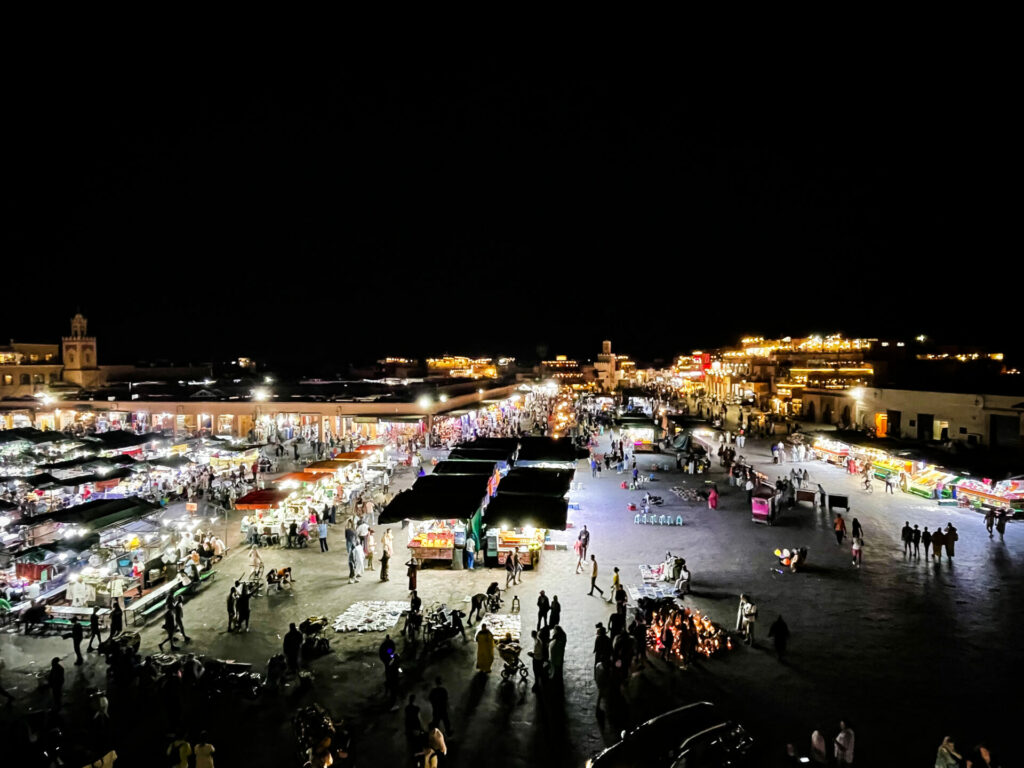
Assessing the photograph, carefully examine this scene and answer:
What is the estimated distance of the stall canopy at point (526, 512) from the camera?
1249cm

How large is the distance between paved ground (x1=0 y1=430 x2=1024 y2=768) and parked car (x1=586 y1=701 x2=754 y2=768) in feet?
2.90

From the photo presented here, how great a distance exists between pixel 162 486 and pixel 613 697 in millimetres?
18803

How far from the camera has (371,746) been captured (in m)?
6.85

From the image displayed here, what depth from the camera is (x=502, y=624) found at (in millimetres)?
9844

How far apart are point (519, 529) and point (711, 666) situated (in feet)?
16.9

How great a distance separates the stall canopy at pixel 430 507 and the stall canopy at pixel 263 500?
336cm

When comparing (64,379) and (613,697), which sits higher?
(64,379)

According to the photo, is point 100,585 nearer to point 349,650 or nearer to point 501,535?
point 349,650

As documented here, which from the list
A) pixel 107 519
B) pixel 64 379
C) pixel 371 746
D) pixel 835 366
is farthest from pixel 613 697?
pixel 64 379

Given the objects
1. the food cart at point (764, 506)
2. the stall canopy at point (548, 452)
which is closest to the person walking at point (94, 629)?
the stall canopy at point (548, 452)

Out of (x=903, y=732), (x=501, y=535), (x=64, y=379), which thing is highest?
(x=64, y=379)

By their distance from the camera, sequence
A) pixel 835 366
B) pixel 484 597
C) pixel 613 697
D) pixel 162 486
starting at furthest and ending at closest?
pixel 835 366
pixel 162 486
pixel 484 597
pixel 613 697

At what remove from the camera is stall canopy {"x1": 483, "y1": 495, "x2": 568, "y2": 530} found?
12492mm

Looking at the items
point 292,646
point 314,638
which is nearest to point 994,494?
point 314,638
